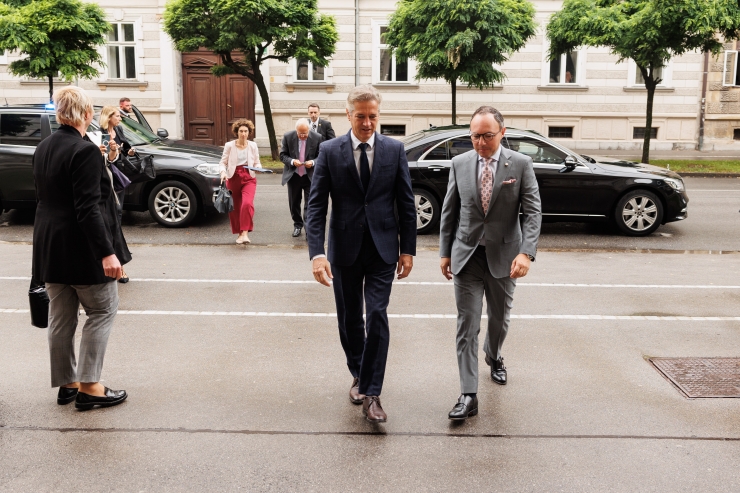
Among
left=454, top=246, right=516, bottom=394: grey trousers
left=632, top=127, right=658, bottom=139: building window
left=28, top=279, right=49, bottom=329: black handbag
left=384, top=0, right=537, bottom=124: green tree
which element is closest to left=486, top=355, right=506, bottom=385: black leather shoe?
left=454, top=246, right=516, bottom=394: grey trousers

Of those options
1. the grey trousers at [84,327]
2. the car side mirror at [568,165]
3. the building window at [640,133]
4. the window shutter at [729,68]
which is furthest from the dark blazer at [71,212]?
the window shutter at [729,68]

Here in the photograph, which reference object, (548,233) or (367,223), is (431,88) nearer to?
(548,233)

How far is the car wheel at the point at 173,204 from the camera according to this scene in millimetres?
11867

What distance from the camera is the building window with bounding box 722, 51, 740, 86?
27172mm

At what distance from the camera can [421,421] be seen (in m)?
4.73

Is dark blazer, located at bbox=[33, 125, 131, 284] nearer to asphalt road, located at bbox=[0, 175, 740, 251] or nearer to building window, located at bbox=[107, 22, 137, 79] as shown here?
asphalt road, located at bbox=[0, 175, 740, 251]

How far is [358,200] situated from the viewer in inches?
185

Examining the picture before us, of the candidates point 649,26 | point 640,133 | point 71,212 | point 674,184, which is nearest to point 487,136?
point 71,212

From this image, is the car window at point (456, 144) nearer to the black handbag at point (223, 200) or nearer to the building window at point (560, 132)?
the black handbag at point (223, 200)

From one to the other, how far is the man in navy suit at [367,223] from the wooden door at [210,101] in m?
23.4

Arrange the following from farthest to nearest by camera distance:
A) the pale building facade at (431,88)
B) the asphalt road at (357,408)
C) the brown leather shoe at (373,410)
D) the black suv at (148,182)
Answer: the pale building facade at (431,88)
the black suv at (148,182)
the brown leather shoe at (373,410)
the asphalt road at (357,408)

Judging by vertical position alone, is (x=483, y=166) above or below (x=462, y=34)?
below

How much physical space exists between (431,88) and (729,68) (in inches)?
395

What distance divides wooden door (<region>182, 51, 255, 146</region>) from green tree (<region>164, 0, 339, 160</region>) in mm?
5947
